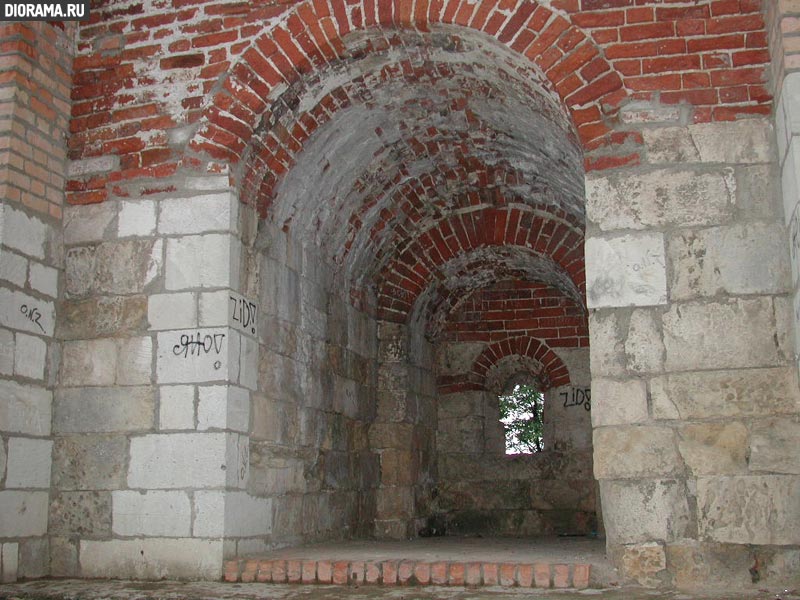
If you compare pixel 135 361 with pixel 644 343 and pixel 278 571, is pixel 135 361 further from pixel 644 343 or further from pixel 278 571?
pixel 644 343

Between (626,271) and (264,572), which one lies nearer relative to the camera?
(626,271)

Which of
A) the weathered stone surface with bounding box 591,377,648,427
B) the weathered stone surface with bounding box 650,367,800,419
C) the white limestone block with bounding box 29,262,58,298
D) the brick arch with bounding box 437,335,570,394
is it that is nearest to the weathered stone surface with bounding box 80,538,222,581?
the white limestone block with bounding box 29,262,58,298

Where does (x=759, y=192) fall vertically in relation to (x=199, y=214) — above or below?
below

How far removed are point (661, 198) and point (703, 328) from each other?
721 millimetres

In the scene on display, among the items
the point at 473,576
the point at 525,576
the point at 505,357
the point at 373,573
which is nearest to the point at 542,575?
the point at 525,576

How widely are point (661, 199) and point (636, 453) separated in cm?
134

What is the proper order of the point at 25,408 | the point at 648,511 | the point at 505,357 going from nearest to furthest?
the point at 648,511
the point at 25,408
the point at 505,357

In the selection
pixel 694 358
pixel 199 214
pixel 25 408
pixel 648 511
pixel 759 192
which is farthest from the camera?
pixel 199 214

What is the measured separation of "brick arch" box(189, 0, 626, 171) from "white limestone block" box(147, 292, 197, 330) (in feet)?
2.98

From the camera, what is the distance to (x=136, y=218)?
5.66 metres

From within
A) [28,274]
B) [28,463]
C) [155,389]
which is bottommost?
[28,463]

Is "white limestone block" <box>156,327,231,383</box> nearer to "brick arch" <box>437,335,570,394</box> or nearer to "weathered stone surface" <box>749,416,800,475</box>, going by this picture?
"weathered stone surface" <box>749,416,800,475</box>

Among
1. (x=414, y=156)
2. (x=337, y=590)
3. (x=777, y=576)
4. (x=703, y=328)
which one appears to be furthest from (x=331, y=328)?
(x=777, y=576)

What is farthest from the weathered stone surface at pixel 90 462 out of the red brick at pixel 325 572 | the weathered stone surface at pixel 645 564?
the weathered stone surface at pixel 645 564
